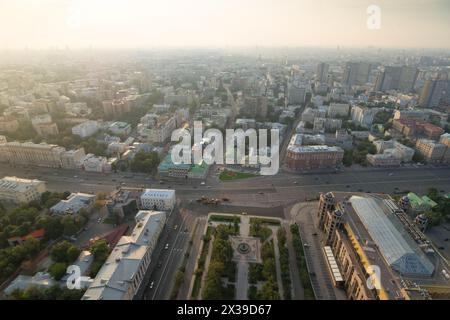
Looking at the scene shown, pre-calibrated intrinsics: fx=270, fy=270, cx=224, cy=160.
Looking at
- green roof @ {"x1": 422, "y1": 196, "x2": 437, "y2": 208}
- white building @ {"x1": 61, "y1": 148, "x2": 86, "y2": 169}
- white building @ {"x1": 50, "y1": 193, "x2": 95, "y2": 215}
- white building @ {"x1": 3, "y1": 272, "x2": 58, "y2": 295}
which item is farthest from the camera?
white building @ {"x1": 61, "y1": 148, "x2": 86, "y2": 169}

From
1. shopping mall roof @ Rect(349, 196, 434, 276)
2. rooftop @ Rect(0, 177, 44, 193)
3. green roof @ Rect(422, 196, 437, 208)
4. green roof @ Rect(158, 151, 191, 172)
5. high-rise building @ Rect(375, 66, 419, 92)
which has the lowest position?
green roof @ Rect(422, 196, 437, 208)

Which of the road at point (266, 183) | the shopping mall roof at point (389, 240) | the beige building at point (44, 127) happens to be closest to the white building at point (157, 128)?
the road at point (266, 183)

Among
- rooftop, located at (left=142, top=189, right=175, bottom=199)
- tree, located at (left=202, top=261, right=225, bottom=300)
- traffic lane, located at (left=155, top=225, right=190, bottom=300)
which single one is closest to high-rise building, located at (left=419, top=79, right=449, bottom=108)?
rooftop, located at (left=142, top=189, right=175, bottom=199)

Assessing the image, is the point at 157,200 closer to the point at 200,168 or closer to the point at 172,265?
the point at 172,265

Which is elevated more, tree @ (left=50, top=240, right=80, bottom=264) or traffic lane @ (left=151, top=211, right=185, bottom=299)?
tree @ (left=50, top=240, right=80, bottom=264)

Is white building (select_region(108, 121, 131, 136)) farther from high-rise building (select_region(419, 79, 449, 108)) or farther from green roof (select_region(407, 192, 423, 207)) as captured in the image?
high-rise building (select_region(419, 79, 449, 108))

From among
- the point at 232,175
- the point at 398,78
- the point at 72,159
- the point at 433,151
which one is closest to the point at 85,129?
the point at 72,159

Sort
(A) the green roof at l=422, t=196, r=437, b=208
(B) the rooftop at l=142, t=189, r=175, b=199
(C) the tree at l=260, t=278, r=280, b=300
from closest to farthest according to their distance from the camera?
(C) the tree at l=260, t=278, r=280, b=300
(B) the rooftop at l=142, t=189, r=175, b=199
(A) the green roof at l=422, t=196, r=437, b=208
